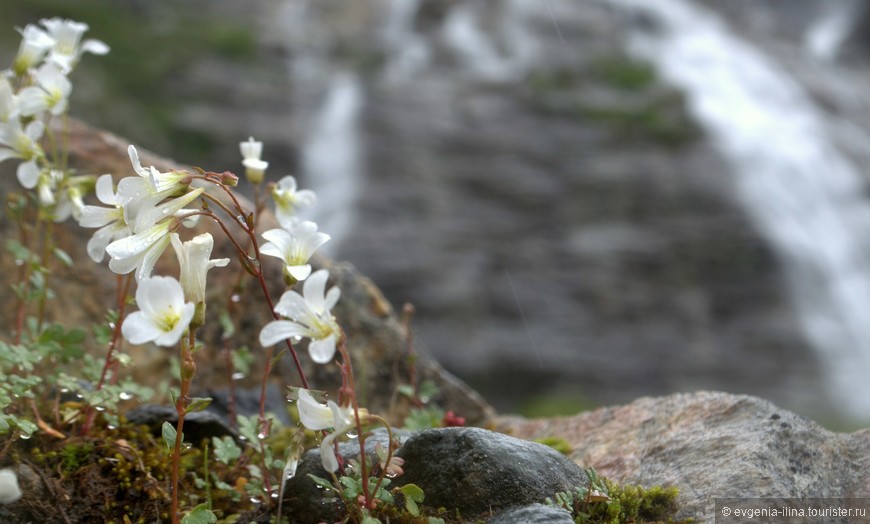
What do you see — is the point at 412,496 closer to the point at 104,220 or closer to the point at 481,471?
the point at 481,471

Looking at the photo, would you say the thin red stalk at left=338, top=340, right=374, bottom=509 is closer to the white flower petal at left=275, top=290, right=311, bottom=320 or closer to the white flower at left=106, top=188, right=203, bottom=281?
the white flower petal at left=275, top=290, right=311, bottom=320

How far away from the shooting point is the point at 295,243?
166cm

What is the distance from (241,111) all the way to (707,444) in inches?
448

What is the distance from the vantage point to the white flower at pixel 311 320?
146cm

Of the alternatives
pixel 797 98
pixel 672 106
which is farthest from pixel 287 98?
pixel 797 98

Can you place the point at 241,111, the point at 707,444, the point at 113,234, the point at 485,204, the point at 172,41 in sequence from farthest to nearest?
the point at 172,41 < the point at 241,111 < the point at 485,204 < the point at 707,444 < the point at 113,234

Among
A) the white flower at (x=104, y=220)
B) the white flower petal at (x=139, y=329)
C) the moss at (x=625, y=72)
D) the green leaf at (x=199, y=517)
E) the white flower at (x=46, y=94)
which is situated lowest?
the green leaf at (x=199, y=517)

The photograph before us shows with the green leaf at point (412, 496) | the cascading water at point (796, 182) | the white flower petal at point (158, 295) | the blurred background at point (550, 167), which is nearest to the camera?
the white flower petal at point (158, 295)

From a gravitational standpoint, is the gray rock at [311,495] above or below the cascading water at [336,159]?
below

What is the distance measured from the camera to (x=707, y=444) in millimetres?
2207

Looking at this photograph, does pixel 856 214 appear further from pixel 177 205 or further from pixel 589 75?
pixel 177 205

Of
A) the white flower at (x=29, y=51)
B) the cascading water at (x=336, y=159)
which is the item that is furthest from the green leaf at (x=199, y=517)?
the cascading water at (x=336, y=159)

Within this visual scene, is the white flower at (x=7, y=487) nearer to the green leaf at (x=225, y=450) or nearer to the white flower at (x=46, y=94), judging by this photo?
the green leaf at (x=225, y=450)

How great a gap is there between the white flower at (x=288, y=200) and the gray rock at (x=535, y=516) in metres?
0.95
